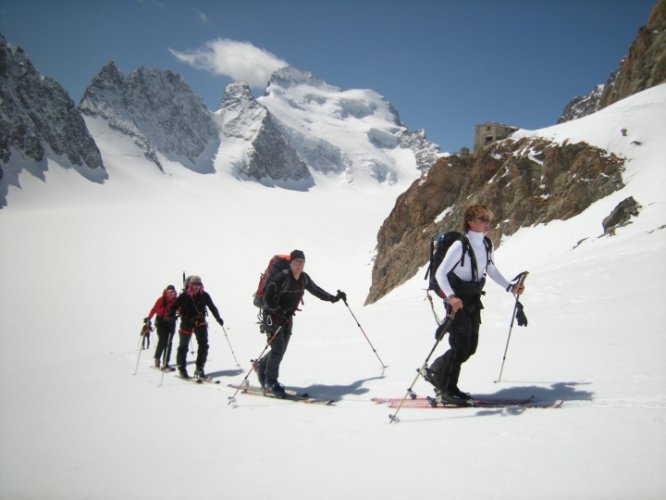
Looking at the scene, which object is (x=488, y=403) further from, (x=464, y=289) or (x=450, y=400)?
(x=464, y=289)

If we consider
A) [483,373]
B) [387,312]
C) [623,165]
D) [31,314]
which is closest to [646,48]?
[623,165]

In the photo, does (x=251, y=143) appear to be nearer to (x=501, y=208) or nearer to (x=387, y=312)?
(x=501, y=208)

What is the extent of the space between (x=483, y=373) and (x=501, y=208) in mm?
22245

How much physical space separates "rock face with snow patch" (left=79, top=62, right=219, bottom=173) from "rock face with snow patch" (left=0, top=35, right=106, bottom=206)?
81.4 ft

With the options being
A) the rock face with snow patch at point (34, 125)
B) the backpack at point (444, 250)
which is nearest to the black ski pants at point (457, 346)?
the backpack at point (444, 250)

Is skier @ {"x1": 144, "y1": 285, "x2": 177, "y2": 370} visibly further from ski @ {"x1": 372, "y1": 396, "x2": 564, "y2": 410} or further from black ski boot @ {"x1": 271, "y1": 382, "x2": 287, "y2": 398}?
ski @ {"x1": 372, "y1": 396, "x2": 564, "y2": 410}

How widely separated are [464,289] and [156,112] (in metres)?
161

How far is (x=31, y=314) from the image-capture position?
2705cm

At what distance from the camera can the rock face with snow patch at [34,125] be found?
77938mm

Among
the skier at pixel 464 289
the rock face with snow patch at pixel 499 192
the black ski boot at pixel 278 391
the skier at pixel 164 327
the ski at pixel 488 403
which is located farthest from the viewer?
the rock face with snow patch at pixel 499 192

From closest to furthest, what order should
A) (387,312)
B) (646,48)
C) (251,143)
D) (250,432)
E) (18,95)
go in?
1. (250,432)
2. (387,312)
3. (646,48)
4. (18,95)
5. (251,143)

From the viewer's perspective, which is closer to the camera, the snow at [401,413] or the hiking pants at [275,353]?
the snow at [401,413]

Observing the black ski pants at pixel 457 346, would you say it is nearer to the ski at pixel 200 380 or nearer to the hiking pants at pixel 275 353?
the hiking pants at pixel 275 353

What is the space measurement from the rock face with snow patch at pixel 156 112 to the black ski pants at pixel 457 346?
126 m
